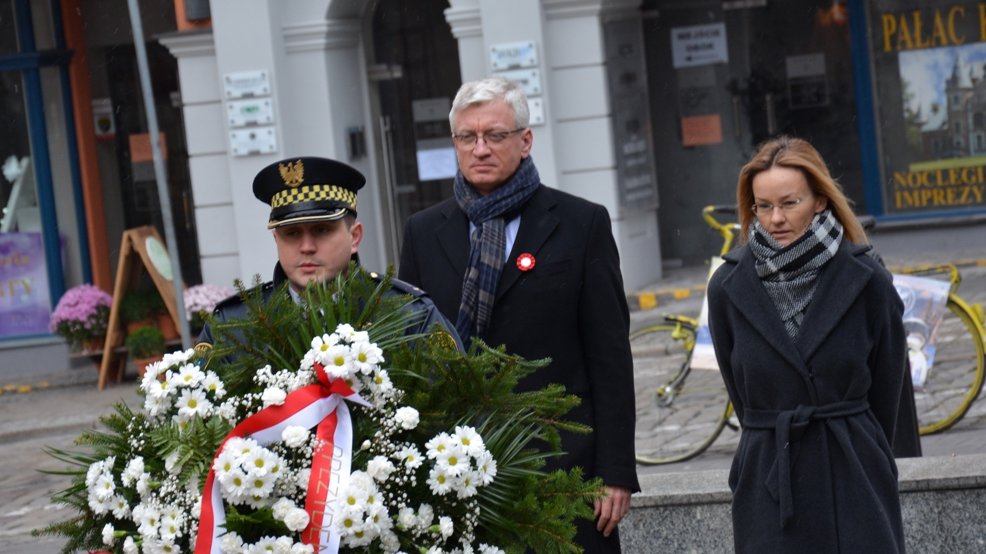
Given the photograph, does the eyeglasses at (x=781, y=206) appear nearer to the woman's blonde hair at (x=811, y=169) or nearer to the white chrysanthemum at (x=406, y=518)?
the woman's blonde hair at (x=811, y=169)

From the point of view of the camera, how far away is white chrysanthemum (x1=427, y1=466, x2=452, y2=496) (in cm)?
327

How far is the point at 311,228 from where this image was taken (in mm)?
4012

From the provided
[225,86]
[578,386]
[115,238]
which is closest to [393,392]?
[578,386]

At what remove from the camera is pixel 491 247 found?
4766 millimetres

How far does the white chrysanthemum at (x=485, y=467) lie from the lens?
10.9ft

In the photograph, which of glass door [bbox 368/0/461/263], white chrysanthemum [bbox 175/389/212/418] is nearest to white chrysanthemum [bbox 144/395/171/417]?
white chrysanthemum [bbox 175/389/212/418]

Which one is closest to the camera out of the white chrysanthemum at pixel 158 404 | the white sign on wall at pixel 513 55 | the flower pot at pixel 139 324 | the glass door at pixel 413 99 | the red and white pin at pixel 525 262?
the white chrysanthemum at pixel 158 404

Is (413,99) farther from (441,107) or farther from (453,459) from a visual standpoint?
(453,459)

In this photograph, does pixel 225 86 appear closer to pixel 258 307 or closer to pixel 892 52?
pixel 892 52

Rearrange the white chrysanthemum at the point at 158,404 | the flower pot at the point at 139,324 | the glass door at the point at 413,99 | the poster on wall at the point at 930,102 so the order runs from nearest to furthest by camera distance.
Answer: the white chrysanthemum at the point at 158,404 → the flower pot at the point at 139,324 → the poster on wall at the point at 930,102 → the glass door at the point at 413,99

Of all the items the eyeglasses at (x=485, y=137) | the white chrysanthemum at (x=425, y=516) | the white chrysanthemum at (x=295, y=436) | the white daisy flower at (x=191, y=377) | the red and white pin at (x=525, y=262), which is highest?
the eyeglasses at (x=485, y=137)

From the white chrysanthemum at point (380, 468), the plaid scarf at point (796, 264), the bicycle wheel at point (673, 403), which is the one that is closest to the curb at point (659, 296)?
the bicycle wheel at point (673, 403)

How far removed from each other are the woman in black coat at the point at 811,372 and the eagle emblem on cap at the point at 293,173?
134 centimetres

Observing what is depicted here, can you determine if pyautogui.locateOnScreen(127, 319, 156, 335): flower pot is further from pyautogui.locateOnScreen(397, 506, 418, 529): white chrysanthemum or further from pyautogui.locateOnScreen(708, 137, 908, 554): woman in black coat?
pyautogui.locateOnScreen(397, 506, 418, 529): white chrysanthemum
